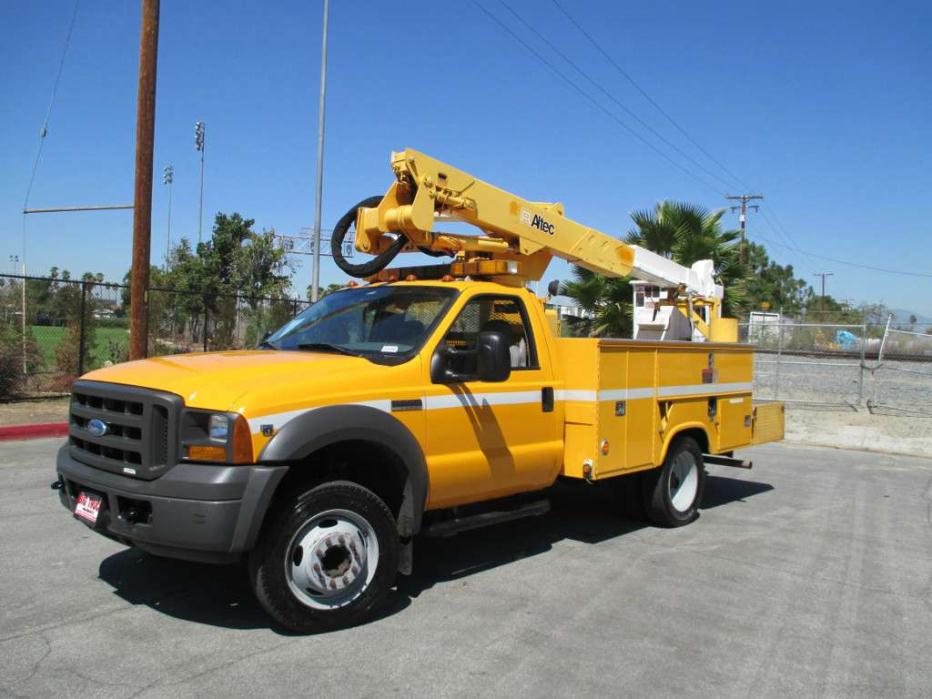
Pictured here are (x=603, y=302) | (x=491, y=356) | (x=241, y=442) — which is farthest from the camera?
(x=603, y=302)

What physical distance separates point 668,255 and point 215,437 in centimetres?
1418

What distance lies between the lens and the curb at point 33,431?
1042cm

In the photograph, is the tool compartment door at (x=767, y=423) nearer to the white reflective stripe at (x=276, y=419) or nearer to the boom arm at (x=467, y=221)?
the boom arm at (x=467, y=221)

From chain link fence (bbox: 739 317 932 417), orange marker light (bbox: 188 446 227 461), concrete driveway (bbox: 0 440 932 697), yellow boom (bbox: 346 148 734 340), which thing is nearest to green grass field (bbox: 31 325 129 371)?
concrete driveway (bbox: 0 440 932 697)

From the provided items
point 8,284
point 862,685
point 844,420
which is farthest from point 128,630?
point 844,420

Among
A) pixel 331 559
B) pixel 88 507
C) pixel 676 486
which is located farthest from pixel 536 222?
pixel 88 507

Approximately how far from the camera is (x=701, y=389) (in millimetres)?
7227

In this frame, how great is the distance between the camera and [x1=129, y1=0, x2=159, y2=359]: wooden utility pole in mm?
12484

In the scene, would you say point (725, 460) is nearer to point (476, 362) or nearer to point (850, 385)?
point (476, 362)

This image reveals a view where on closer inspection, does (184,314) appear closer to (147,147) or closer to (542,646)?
(147,147)

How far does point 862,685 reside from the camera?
3908 millimetres

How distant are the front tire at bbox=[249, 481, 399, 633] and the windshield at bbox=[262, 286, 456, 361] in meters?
1.02

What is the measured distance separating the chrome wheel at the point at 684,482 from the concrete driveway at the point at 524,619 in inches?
12.9

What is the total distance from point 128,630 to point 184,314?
1663 centimetres
